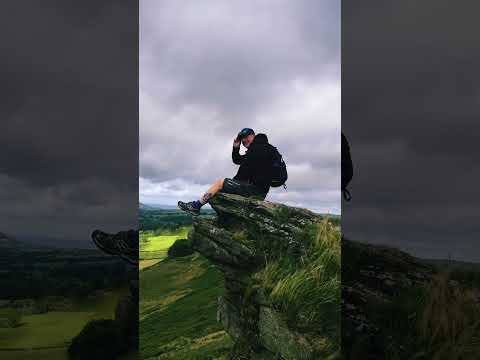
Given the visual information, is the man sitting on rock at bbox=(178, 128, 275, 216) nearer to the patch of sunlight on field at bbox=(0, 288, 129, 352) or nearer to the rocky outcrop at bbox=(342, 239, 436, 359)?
the rocky outcrop at bbox=(342, 239, 436, 359)

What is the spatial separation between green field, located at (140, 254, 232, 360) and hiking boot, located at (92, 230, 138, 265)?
0.89ft

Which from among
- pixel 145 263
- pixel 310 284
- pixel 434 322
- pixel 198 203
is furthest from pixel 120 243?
pixel 434 322

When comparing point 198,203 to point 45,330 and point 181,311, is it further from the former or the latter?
point 45,330

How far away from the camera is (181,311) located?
5.59m

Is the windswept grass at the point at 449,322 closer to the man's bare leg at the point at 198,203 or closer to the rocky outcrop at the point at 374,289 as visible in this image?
the rocky outcrop at the point at 374,289

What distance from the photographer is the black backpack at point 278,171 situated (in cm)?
589

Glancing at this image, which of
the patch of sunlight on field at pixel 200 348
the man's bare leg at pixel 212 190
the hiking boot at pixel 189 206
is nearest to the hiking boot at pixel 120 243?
the hiking boot at pixel 189 206

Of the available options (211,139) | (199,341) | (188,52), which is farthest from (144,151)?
(199,341)

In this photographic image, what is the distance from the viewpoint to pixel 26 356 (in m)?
4.98

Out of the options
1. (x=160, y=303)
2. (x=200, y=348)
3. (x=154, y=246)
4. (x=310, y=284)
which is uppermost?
(x=154, y=246)

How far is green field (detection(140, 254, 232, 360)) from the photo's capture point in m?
5.50

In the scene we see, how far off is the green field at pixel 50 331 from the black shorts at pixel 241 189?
197 centimetres

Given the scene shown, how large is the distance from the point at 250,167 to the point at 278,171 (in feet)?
1.25

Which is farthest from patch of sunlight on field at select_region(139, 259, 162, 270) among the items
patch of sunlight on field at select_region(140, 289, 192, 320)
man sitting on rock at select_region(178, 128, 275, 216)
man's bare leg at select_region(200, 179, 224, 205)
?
man sitting on rock at select_region(178, 128, 275, 216)
